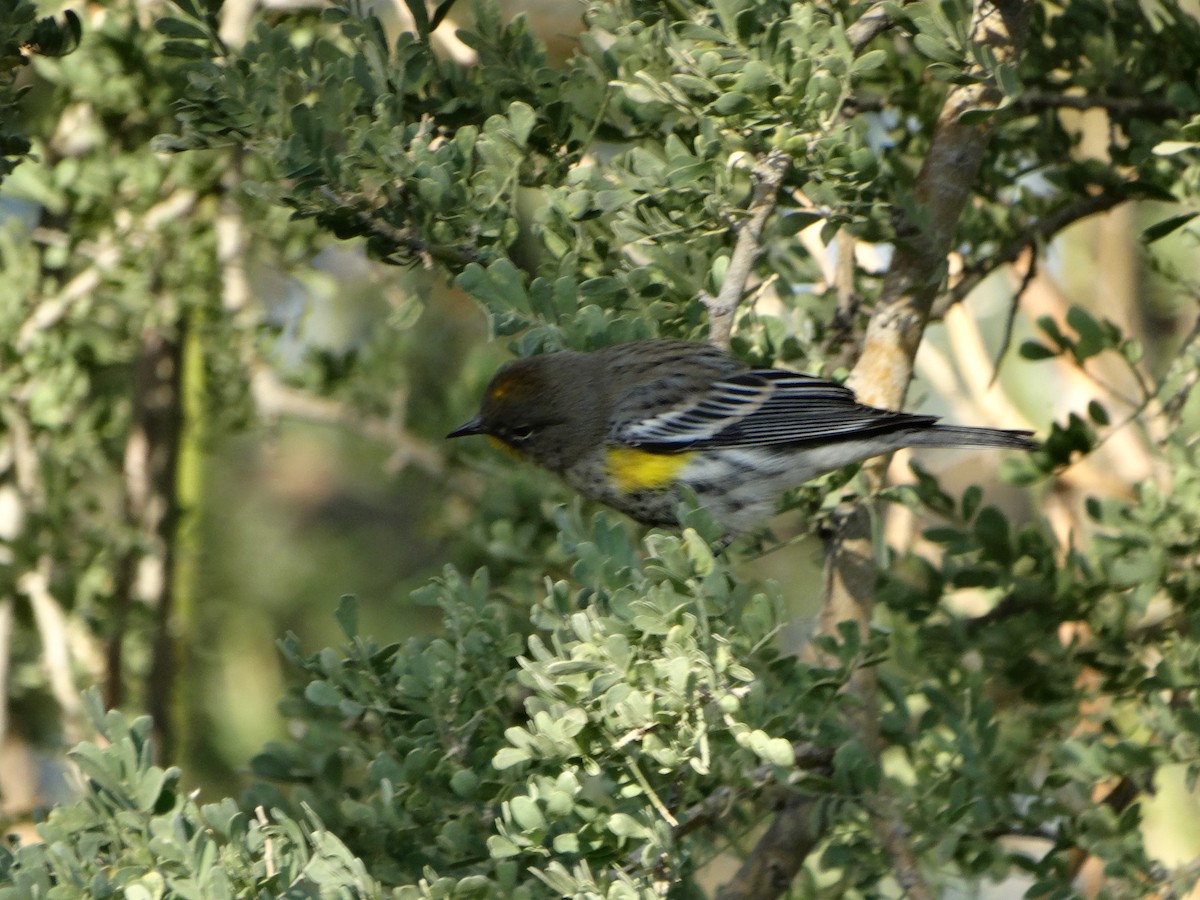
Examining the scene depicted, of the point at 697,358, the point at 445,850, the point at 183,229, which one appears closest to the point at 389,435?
the point at 183,229

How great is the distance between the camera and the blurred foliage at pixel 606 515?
2584 mm

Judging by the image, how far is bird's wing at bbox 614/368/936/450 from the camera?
380 cm

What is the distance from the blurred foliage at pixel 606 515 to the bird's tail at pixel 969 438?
131mm

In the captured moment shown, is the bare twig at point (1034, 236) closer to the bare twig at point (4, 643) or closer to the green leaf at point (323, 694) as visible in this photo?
the green leaf at point (323, 694)

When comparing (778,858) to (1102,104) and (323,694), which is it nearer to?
(323,694)

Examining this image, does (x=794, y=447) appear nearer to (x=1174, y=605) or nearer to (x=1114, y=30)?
(x=1174, y=605)

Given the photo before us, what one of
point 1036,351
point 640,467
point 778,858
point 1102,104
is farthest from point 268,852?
point 1102,104

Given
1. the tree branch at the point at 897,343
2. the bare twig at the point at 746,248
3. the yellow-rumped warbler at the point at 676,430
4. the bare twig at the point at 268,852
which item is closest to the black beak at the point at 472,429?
the yellow-rumped warbler at the point at 676,430

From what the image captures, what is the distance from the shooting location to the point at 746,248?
3189 mm

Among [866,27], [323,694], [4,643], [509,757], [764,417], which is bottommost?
[4,643]

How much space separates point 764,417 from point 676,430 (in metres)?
0.28

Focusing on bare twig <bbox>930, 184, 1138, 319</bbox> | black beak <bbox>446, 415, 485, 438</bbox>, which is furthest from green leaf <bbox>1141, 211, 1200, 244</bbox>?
black beak <bbox>446, 415, 485, 438</bbox>

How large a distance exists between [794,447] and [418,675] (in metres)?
1.54

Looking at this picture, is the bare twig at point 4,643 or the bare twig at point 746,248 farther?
the bare twig at point 4,643
